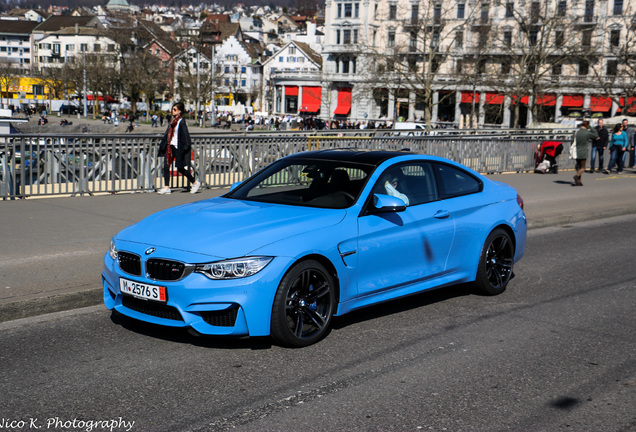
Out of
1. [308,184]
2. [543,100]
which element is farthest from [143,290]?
[543,100]

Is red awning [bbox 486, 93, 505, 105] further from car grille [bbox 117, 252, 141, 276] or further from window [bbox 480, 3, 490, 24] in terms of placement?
car grille [bbox 117, 252, 141, 276]

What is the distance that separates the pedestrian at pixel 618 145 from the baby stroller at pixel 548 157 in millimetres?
2356

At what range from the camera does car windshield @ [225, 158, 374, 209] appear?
21.3 ft

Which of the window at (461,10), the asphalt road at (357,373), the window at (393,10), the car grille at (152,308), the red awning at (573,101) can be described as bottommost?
the asphalt road at (357,373)

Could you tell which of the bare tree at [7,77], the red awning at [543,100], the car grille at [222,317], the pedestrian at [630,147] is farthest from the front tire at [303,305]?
the bare tree at [7,77]

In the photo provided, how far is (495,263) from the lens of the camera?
7781 mm

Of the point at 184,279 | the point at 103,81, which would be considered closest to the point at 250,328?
the point at 184,279

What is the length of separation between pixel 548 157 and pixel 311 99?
284 feet

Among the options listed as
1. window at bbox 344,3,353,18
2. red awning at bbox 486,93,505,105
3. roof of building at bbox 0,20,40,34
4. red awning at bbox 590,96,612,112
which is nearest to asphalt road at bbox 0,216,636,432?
red awning at bbox 486,93,505,105

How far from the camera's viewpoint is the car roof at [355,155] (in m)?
6.90

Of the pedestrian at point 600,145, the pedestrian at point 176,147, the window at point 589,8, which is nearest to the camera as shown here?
the pedestrian at point 176,147

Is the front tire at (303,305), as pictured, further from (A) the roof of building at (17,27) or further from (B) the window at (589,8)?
(A) the roof of building at (17,27)

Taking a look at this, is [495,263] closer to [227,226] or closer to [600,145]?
[227,226]

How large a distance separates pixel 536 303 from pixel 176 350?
377cm
